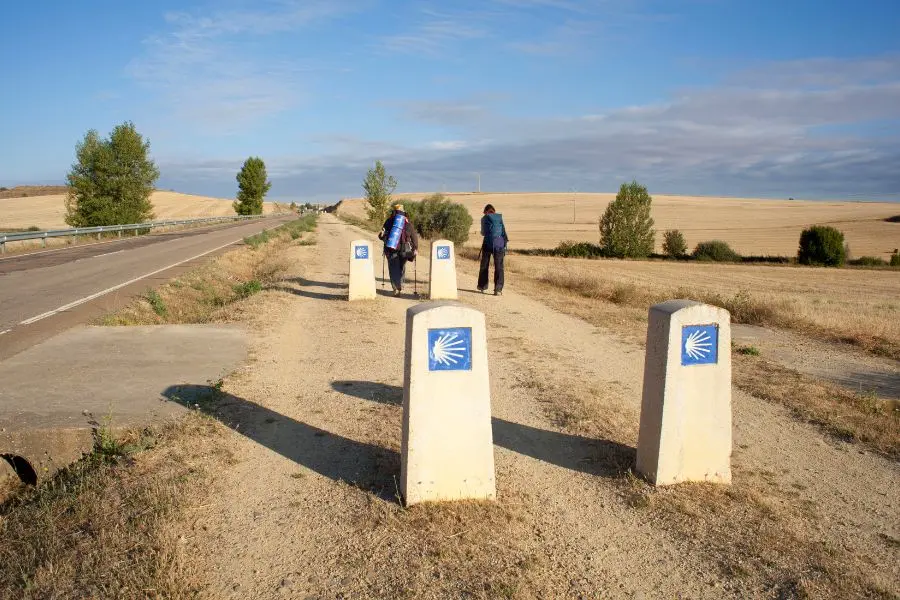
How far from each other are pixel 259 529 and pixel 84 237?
36270mm

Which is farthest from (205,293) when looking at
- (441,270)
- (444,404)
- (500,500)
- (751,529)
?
(751,529)

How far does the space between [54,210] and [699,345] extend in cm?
9128

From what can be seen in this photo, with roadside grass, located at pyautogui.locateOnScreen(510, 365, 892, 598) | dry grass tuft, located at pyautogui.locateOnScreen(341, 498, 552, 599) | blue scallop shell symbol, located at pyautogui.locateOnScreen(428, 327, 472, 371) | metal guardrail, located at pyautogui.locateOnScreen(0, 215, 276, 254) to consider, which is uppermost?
blue scallop shell symbol, located at pyautogui.locateOnScreen(428, 327, 472, 371)

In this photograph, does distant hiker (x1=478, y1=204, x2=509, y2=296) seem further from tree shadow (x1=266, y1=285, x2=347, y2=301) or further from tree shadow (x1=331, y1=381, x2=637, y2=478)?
tree shadow (x1=331, y1=381, x2=637, y2=478)

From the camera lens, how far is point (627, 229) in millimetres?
60125

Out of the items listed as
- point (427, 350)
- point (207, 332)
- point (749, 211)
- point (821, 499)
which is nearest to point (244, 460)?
point (427, 350)

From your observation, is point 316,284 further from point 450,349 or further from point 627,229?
point 627,229

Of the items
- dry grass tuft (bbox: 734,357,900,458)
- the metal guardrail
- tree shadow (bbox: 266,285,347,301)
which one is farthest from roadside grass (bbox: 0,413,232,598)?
the metal guardrail

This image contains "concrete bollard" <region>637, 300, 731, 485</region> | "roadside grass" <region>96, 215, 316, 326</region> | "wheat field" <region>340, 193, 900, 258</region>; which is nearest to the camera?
"concrete bollard" <region>637, 300, 731, 485</region>

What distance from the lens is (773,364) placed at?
884 centimetres

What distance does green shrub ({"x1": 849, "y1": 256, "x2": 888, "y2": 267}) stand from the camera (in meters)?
52.9

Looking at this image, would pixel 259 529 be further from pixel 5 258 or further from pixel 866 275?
pixel 866 275

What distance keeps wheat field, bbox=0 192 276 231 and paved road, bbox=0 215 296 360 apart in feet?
122

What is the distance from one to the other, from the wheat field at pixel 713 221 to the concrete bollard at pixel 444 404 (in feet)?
157
